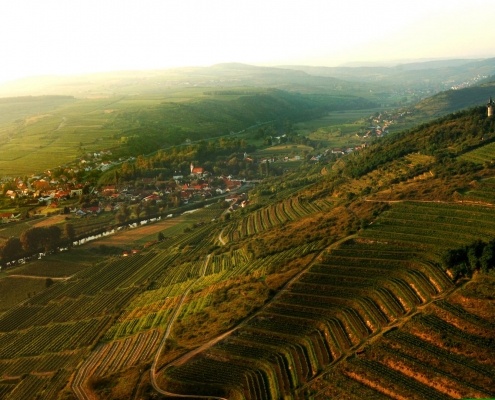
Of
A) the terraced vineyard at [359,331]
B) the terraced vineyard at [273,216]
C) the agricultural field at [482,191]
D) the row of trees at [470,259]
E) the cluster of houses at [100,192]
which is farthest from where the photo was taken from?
the cluster of houses at [100,192]

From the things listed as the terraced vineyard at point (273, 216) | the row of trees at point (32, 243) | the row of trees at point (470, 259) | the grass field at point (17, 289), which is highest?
the row of trees at point (470, 259)

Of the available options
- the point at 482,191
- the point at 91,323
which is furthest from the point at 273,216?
the point at 91,323

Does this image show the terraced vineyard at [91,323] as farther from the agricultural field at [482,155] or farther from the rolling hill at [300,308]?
the agricultural field at [482,155]

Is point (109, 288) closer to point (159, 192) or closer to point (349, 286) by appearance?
point (349, 286)

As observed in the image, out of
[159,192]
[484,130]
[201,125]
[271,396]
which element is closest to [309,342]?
[271,396]

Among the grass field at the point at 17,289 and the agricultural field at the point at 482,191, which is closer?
the agricultural field at the point at 482,191

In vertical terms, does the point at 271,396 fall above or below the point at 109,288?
above

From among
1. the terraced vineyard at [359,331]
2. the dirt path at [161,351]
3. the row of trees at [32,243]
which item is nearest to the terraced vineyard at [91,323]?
the dirt path at [161,351]
